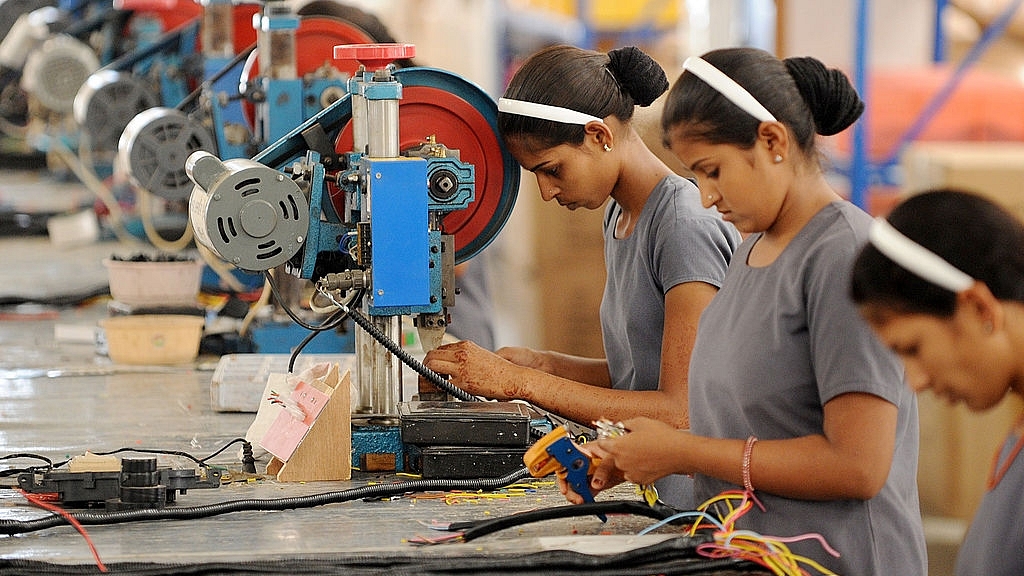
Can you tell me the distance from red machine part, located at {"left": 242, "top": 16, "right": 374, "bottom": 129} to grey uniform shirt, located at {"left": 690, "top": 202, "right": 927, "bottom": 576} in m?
1.90

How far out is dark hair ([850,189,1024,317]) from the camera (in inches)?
57.8

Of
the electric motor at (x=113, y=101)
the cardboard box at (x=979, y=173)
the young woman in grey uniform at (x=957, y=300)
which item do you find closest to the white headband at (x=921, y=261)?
the young woman in grey uniform at (x=957, y=300)

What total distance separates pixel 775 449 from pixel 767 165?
1.36ft

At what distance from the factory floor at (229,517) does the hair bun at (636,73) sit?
77 cm

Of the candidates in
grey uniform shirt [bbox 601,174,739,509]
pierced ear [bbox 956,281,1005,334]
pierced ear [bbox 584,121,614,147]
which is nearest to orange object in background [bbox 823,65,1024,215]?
grey uniform shirt [bbox 601,174,739,509]

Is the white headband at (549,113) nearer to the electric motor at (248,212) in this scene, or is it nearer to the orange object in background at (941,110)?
the electric motor at (248,212)

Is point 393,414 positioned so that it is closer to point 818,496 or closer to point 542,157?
point 542,157

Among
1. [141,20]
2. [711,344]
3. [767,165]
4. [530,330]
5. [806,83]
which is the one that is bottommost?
[530,330]

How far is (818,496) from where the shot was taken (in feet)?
5.87

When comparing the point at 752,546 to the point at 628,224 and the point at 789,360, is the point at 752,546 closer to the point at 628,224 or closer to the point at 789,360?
the point at 789,360

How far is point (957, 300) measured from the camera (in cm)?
148

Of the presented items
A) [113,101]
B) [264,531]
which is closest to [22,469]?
[264,531]

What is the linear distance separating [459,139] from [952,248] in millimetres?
1253

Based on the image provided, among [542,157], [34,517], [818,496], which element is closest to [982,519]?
[818,496]
